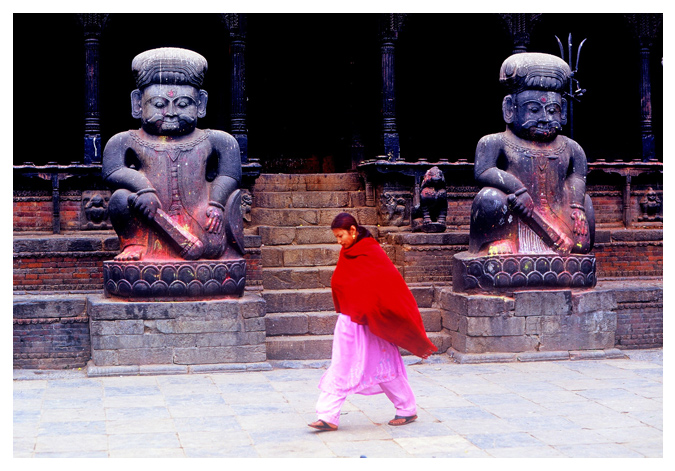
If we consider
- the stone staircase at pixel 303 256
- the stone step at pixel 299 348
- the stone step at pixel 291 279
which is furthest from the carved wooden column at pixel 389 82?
the stone step at pixel 299 348

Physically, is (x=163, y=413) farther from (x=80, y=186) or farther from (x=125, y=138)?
(x=80, y=186)

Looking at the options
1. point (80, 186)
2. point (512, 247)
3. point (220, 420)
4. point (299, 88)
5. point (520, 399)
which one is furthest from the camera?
point (299, 88)

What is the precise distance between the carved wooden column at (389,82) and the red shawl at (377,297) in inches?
207

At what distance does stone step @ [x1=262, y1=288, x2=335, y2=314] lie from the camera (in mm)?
9422

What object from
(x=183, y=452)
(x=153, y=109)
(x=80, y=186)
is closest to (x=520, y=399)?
(x=183, y=452)

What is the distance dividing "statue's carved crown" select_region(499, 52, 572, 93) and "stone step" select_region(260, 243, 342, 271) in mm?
2734

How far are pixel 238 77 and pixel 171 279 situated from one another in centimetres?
360

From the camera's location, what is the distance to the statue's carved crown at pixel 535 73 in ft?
29.5

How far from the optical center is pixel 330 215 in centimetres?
1094

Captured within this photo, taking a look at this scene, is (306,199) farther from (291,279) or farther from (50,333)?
(50,333)

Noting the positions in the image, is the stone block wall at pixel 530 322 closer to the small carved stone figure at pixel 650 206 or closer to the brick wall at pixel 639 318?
the brick wall at pixel 639 318

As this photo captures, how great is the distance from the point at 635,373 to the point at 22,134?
8.65 meters

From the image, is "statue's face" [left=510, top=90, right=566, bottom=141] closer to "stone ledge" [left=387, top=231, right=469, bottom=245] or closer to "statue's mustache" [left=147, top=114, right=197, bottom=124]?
"stone ledge" [left=387, top=231, right=469, bottom=245]

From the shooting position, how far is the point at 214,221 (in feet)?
27.5
